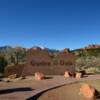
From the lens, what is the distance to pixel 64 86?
2223 cm

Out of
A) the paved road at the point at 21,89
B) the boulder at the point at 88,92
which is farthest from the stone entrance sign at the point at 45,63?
the boulder at the point at 88,92

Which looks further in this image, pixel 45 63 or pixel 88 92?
pixel 45 63

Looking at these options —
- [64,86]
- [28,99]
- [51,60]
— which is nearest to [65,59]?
[51,60]

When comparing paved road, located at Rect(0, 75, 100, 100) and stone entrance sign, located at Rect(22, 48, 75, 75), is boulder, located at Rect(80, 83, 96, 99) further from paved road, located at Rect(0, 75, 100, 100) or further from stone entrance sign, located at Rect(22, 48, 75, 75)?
stone entrance sign, located at Rect(22, 48, 75, 75)

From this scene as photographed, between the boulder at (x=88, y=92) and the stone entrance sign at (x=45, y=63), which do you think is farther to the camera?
the stone entrance sign at (x=45, y=63)

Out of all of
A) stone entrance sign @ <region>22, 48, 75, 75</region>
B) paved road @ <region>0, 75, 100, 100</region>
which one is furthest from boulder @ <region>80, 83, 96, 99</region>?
stone entrance sign @ <region>22, 48, 75, 75</region>

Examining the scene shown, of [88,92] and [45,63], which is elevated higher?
[45,63]

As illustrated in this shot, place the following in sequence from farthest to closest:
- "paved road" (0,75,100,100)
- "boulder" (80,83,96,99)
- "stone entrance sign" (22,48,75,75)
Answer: "stone entrance sign" (22,48,75,75) → "boulder" (80,83,96,99) → "paved road" (0,75,100,100)

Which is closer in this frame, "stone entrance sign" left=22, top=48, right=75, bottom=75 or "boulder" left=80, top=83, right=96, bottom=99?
"boulder" left=80, top=83, right=96, bottom=99

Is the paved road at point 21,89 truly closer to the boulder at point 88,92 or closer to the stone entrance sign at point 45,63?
the boulder at point 88,92

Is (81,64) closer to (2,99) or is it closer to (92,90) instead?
(92,90)

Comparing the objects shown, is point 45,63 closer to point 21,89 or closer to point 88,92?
point 21,89

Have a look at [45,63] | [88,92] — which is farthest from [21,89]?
[45,63]

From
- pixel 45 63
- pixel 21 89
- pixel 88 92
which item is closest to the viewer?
pixel 88 92
